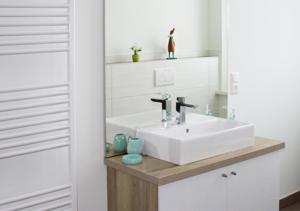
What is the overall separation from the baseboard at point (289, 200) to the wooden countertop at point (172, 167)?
1.25 meters

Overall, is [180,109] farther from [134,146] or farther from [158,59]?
[134,146]

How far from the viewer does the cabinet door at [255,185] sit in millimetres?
2859

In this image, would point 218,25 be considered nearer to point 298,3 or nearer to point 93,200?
point 298,3

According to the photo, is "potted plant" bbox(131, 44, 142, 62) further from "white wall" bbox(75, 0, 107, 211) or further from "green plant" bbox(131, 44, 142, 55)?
"white wall" bbox(75, 0, 107, 211)

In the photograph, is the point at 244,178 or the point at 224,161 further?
the point at 244,178

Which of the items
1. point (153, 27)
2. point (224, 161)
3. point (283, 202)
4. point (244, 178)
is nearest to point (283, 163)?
point (283, 202)

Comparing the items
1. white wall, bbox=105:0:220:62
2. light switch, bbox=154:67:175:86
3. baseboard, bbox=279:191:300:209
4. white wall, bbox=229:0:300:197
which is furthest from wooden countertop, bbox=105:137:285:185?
baseboard, bbox=279:191:300:209

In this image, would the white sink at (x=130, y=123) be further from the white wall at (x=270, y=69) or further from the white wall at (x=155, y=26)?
the white wall at (x=270, y=69)

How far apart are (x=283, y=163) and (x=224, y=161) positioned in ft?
4.71

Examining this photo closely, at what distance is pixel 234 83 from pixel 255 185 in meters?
0.79

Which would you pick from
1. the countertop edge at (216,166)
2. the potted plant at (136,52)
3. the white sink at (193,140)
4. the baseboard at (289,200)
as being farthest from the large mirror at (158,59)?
the baseboard at (289,200)

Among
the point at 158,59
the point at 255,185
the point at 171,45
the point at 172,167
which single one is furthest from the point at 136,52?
the point at 255,185

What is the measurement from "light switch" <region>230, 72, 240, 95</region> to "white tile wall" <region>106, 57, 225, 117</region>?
0.75ft

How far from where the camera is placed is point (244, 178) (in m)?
2.91
